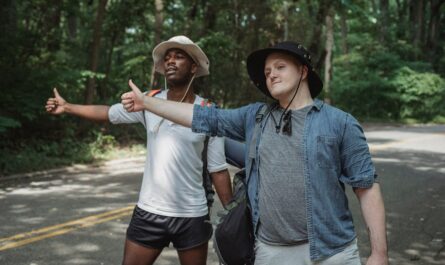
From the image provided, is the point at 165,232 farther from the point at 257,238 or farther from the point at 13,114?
the point at 13,114

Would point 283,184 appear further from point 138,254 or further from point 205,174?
point 138,254

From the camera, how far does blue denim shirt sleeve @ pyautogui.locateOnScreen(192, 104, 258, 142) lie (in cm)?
269

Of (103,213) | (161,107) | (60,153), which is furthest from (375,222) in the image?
(60,153)

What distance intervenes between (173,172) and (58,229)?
13.6ft

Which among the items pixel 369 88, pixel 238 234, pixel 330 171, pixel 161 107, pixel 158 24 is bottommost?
pixel 238 234

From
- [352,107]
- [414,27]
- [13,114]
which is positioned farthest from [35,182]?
[414,27]

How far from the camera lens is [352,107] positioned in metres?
32.5

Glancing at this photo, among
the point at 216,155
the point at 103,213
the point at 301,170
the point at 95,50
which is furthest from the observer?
the point at 95,50

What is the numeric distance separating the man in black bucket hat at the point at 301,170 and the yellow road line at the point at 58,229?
170 inches

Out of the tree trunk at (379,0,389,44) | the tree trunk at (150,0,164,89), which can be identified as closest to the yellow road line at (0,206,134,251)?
the tree trunk at (150,0,164,89)

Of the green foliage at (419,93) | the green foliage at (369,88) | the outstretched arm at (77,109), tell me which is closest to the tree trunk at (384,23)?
the green foliage at (369,88)

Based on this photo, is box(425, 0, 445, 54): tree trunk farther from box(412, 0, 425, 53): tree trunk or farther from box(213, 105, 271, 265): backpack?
box(213, 105, 271, 265): backpack

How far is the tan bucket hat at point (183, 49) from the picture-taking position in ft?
A: 11.1

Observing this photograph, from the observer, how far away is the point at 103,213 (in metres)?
7.77
